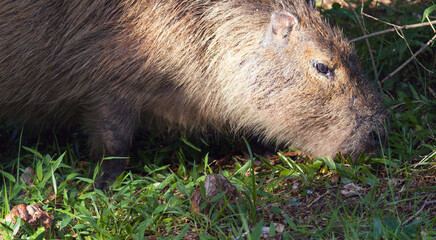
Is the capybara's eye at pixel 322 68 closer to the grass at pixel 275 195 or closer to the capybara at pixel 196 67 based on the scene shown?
the capybara at pixel 196 67

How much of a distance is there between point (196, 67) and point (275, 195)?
37.4 inches

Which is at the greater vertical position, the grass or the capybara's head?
the capybara's head

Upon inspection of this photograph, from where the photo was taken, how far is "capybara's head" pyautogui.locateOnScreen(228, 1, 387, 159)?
3180 mm

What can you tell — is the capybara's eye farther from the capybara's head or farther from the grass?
the grass

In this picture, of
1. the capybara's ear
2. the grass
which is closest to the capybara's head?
the capybara's ear

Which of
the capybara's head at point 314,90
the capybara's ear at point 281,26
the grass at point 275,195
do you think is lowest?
the grass at point 275,195

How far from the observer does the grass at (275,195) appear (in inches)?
101

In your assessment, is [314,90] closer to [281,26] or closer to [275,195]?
[281,26]

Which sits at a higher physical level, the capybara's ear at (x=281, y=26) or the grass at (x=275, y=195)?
the capybara's ear at (x=281, y=26)

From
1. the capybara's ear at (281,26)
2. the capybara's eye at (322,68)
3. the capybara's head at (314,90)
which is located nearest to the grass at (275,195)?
the capybara's head at (314,90)

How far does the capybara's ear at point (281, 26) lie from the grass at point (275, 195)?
721mm

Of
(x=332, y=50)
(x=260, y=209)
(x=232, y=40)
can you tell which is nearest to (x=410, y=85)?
(x=332, y=50)

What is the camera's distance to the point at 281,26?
10.6 ft

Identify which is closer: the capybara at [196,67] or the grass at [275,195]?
the grass at [275,195]
